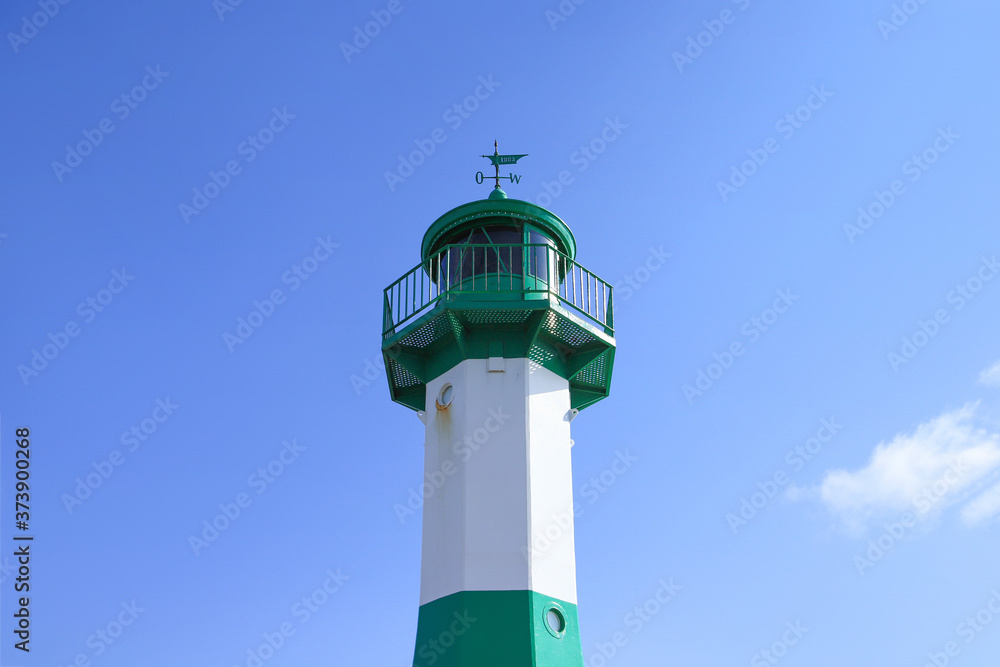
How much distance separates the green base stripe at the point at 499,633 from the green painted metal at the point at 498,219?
652 centimetres

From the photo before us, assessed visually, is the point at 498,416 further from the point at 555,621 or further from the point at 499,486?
the point at 555,621

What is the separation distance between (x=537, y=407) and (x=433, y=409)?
201 centimetres

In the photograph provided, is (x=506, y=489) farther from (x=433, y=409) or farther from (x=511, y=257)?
(x=511, y=257)

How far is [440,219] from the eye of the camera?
19.5 metres

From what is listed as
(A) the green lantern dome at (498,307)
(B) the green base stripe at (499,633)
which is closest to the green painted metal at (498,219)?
(A) the green lantern dome at (498,307)

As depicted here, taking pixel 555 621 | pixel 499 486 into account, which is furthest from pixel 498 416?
pixel 555 621

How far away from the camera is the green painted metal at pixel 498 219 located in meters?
19.0

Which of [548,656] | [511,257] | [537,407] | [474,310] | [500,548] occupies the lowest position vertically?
[548,656]

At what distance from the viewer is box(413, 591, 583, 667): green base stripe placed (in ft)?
50.9

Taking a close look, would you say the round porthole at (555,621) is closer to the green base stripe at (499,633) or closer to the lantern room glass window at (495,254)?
the green base stripe at (499,633)

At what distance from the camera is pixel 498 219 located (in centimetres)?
1911

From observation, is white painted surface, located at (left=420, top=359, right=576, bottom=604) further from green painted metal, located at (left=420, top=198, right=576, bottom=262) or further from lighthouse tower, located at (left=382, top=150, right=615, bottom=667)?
green painted metal, located at (left=420, top=198, right=576, bottom=262)

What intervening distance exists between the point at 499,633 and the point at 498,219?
778cm

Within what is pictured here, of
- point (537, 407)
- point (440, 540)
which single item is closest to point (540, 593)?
point (440, 540)
